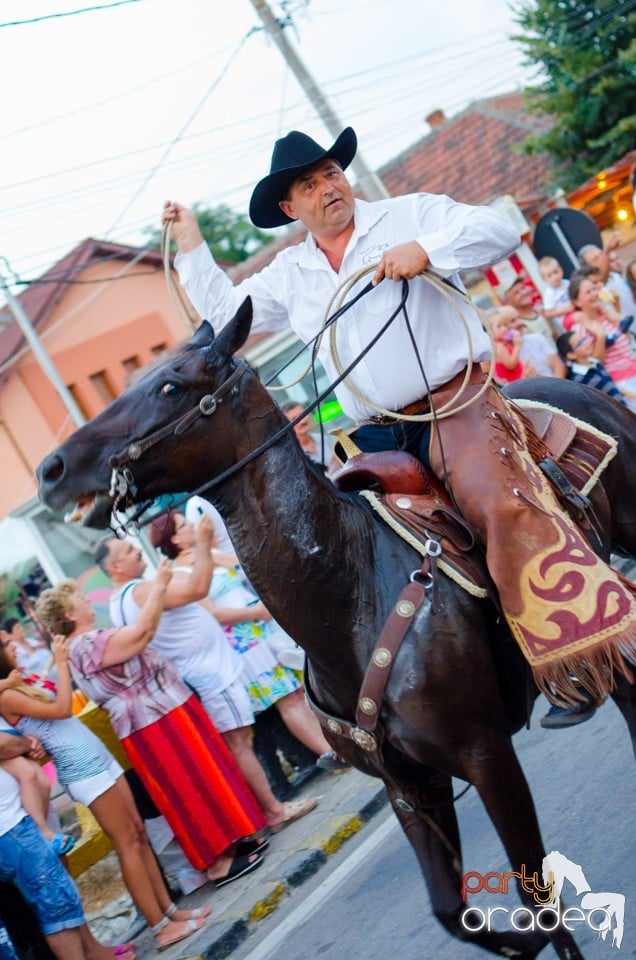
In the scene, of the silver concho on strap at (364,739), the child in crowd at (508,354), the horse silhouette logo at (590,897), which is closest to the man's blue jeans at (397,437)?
the silver concho on strap at (364,739)

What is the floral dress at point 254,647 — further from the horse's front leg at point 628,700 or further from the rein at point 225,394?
the rein at point 225,394

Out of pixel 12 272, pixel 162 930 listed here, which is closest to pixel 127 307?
pixel 12 272

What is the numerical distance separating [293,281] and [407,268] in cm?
74

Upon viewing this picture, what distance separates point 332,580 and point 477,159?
29065mm

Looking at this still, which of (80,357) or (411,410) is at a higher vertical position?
(80,357)

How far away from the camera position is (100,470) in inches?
131

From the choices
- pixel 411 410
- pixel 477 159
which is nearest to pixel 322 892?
pixel 411 410

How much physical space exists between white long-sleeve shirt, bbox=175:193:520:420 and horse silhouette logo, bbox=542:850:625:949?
5.87 feet

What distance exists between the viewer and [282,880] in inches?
238

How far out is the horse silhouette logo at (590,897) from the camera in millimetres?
3545

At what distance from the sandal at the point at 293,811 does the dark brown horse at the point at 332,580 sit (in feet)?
11.6

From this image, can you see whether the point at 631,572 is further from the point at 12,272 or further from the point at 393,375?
the point at 12,272

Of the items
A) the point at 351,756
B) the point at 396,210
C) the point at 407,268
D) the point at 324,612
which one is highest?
the point at 396,210

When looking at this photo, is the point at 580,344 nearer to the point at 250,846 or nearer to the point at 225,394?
the point at 250,846
